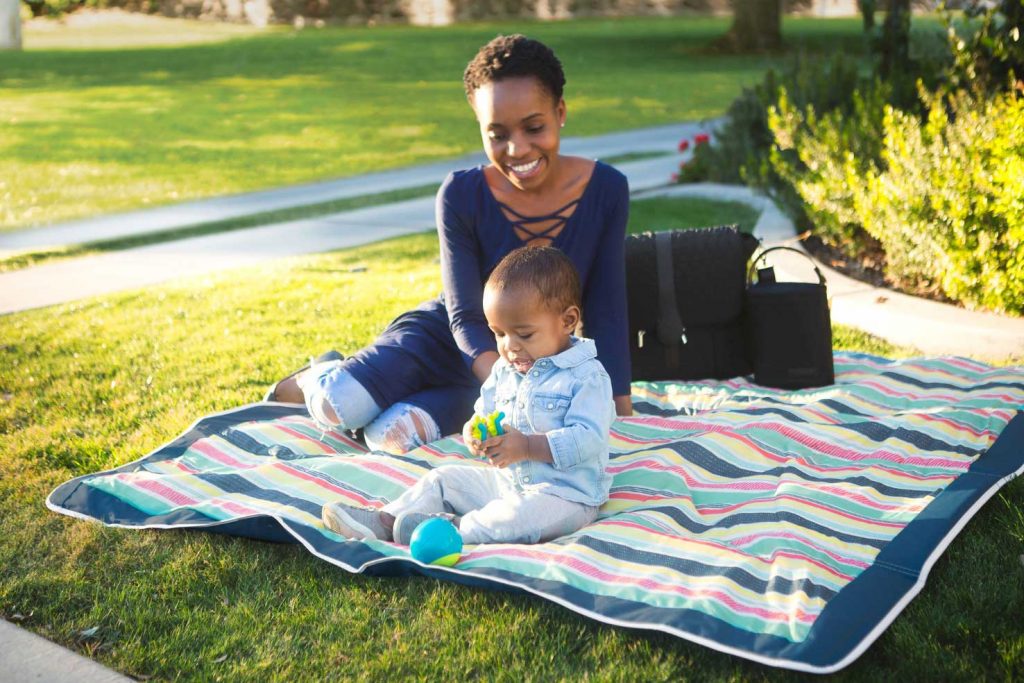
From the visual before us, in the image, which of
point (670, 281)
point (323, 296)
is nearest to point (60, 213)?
point (323, 296)

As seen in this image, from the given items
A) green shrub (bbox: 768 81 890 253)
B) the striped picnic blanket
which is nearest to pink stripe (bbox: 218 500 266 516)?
the striped picnic blanket

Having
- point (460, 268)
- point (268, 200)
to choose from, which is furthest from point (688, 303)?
point (268, 200)

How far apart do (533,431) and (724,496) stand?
0.78 m

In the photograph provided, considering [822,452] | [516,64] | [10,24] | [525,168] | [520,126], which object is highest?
[10,24]

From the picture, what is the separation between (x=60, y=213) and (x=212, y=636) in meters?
9.25

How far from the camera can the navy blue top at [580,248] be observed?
15.5ft

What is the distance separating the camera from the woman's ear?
3.72 meters

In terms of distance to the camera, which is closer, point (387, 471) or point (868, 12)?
point (387, 471)

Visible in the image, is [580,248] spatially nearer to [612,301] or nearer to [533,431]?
[612,301]

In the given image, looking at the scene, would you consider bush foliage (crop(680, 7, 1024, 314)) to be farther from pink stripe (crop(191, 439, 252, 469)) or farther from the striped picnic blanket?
pink stripe (crop(191, 439, 252, 469))

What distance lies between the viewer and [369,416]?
189 inches

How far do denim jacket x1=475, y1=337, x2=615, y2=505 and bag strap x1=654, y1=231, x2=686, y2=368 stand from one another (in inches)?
65.6

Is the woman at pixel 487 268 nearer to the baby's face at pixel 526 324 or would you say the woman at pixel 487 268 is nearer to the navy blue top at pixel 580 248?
the navy blue top at pixel 580 248

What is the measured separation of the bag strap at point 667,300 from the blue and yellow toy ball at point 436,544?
7.15 feet
